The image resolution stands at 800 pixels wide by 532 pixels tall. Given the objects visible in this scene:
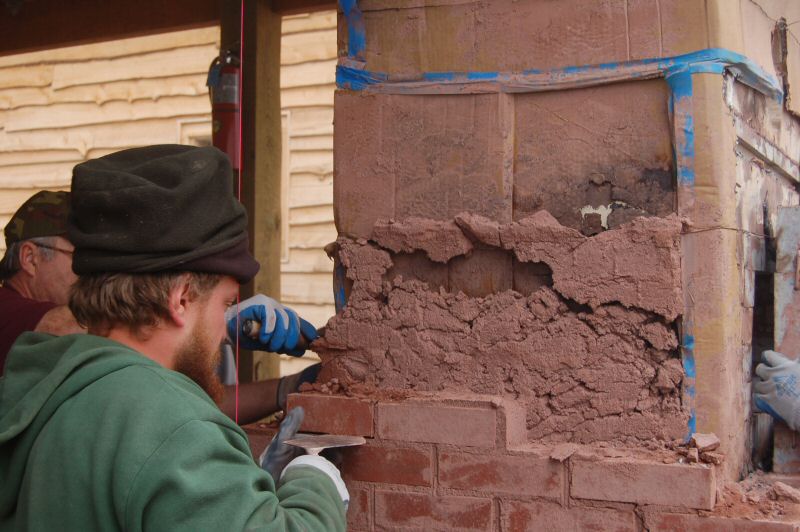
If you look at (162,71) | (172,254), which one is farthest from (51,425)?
(162,71)

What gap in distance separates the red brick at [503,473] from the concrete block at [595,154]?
0.62 m

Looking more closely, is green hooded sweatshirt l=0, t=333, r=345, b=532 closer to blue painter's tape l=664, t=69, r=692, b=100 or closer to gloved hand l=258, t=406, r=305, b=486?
gloved hand l=258, t=406, r=305, b=486

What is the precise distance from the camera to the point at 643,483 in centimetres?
197

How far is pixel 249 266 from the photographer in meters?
1.65

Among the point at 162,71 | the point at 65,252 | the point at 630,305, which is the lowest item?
the point at 630,305

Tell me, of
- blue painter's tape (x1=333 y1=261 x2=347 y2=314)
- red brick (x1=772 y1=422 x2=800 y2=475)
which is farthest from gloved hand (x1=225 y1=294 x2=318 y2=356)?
red brick (x1=772 y1=422 x2=800 y2=475)

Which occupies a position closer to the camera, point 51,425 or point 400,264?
point 51,425

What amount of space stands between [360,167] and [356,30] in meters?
0.40

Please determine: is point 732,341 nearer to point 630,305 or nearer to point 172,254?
point 630,305

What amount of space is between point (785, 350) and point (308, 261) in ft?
14.7

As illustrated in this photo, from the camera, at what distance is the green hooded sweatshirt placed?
1298 mm

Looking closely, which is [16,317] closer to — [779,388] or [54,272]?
[54,272]

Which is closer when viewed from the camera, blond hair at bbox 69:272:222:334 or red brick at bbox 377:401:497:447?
blond hair at bbox 69:272:222:334

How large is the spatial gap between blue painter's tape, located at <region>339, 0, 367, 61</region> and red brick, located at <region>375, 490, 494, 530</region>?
4.07 ft
